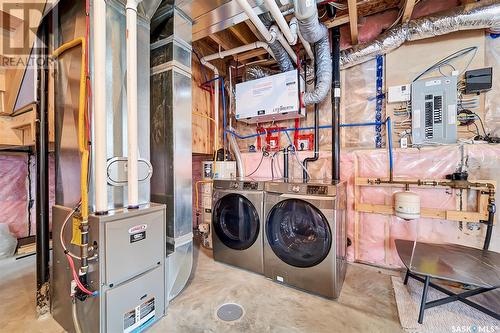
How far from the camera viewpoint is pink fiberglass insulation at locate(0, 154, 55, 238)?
2678mm

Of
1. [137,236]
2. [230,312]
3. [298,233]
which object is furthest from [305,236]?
[137,236]

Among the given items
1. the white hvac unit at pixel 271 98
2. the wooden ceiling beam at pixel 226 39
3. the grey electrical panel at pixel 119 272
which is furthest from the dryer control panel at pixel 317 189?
the wooden ceiling beam at pixel 226 39

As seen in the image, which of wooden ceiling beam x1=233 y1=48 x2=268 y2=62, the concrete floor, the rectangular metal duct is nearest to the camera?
the concrete floor

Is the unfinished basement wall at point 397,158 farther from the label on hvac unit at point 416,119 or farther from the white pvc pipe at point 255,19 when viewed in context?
the white pvc pipe at point 255,19

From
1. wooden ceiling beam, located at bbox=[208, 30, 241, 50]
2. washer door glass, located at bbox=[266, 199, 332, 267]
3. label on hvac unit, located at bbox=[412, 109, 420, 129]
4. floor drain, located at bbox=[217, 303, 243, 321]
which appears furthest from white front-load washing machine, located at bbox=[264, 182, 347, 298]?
wooden ceiling beam, located at bbox=[208, 30, 241, 50]

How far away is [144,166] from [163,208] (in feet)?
1.11

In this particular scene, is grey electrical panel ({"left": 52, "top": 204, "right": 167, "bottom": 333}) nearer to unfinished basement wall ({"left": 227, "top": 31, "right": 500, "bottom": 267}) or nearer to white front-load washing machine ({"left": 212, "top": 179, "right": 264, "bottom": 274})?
white front-load washing machine ({"left": 212, "top": 179, "right": 264, "bottom": 274})

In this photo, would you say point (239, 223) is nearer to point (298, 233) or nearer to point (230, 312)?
point (298, 233)

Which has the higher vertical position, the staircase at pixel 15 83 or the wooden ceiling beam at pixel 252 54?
the wooden ceiling beam at pixel 252 54

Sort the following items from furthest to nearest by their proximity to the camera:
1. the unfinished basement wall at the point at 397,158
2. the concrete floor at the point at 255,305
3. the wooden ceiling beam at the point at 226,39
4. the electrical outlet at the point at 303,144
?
the electrical outlet at the point at 303,144 → the wooden ceiling beam at the point at 226,39 → the unfinished basement wall at the point at 397,158 → the concrete floor at the point at 255,305

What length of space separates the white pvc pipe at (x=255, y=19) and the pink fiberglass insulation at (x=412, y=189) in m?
1.48

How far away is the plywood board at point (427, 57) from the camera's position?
6.83 ft

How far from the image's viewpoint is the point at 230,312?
1.68 m

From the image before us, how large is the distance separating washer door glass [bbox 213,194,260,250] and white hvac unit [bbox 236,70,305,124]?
1.11 m
